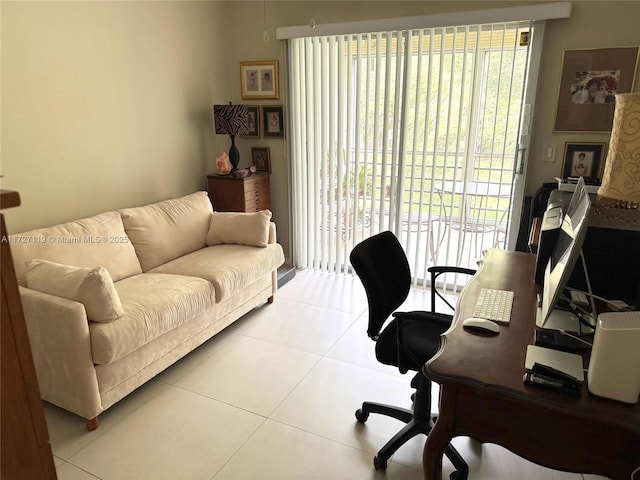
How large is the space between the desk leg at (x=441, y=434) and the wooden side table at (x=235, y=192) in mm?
2978

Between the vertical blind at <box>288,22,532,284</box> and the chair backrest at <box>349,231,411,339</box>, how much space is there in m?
1.62

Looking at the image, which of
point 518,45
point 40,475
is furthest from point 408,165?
point 40,475

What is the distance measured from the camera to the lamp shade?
3.84m

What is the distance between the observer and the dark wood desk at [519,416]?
3.68 feet

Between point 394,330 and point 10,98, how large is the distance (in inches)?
103

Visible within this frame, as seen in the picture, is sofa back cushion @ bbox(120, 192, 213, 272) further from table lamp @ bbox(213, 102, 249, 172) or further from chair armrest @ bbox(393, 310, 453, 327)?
chair armrest @ bbox(393, 310, 453, 327)

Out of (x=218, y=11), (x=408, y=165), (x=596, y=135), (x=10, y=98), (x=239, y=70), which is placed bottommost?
(x=408, y=165)

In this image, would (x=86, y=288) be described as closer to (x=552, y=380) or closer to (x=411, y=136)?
(x=552, y=380)

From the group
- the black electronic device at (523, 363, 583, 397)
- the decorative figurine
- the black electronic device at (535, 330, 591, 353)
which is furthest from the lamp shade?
the black electronic device at (523, 363, 583, 397)

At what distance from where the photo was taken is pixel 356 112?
3744mm

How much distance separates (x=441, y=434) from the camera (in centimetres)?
129

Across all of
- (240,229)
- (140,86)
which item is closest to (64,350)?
(240,229)

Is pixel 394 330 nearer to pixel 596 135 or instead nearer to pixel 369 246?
pixel 369 246

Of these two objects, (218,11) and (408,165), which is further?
(218,11)
